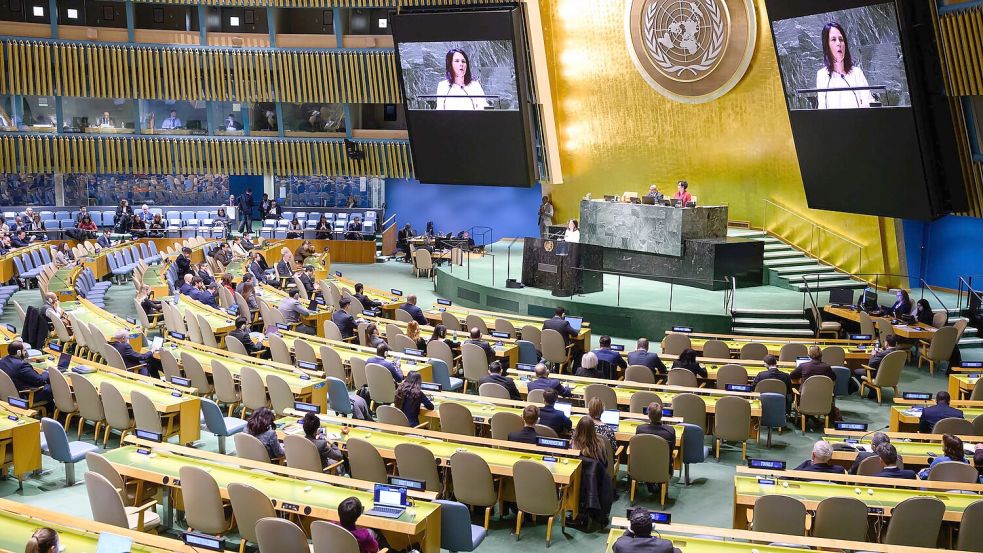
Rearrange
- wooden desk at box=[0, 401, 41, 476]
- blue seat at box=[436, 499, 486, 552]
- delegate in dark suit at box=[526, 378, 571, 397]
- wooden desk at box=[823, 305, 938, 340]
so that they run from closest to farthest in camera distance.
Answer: blue seat at box=[436, 499, 486, 552]
wooden desk at box=[0, 401, 41, 476]
delegate in dark suit at box=[526, 378, 571, 397]
wooden desk at box=[823, 305, 938, 340]

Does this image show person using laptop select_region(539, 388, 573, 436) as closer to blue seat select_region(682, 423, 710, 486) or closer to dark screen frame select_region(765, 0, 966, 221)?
blue seat select_region(682, 423, 710, 486)

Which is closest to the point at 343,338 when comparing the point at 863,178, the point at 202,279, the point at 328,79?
the point at 202,279

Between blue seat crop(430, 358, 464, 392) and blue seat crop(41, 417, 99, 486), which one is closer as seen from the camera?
blue seat crop(41, 417, 99, 486)

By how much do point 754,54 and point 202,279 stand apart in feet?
43.0

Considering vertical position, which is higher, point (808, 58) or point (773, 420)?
point (808, 58)

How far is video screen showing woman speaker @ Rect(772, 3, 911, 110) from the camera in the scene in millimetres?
15984

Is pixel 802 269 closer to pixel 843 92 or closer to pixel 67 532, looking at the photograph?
pixel 843 92

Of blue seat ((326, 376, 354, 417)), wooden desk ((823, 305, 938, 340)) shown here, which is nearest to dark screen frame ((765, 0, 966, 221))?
wooden desk ((823, 305, 938, 340))

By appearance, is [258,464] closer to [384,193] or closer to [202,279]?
[202,279]

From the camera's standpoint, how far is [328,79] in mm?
29594

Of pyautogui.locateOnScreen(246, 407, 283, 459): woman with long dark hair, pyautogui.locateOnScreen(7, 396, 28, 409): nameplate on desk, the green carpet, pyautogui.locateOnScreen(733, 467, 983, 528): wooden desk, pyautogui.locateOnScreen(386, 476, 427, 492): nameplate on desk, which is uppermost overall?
pyautogui.locateOnScreen(7, 396, 28, 409): nameplate on desk

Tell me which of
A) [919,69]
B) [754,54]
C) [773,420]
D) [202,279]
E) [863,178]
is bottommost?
[773,420]

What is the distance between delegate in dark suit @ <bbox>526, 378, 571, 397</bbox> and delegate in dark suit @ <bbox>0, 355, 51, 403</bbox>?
5534mm

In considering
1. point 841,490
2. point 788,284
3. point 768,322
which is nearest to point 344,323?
point 768,322
